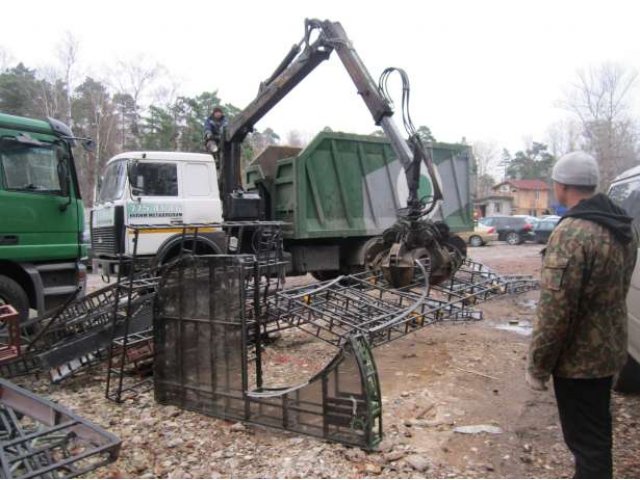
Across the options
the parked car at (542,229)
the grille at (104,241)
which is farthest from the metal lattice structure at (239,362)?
the parked car at (542,229)

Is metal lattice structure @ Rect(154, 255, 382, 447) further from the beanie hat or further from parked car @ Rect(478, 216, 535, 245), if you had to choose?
parked car @ Rect(478, 216, 535, 245)

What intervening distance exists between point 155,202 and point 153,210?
13 cm

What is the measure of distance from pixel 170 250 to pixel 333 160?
351 cm

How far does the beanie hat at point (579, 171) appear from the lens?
244 cm

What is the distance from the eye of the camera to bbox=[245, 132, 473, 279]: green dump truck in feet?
31.2

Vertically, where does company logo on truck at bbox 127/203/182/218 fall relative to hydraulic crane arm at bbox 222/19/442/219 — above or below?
below

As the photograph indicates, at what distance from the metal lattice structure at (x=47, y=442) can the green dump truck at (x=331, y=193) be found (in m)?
6.32

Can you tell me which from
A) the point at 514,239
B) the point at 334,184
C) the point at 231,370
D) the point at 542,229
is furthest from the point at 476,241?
the point at 231,370

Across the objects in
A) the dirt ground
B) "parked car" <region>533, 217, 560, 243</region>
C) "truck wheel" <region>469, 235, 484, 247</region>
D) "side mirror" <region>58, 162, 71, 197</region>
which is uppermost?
"side mirror" <region>58, 162, 71, 197</region>

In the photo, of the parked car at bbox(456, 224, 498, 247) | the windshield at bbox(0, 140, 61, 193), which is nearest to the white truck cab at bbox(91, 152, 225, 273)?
the windshield at bbox(0, 140, 61, 193)

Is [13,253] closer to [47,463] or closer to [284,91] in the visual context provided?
[47,463]

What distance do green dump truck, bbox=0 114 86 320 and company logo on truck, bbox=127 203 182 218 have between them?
55.9 inches

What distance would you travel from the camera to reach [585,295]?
234 cm

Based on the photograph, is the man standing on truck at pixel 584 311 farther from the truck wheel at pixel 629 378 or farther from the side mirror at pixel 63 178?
the side mirror at pixel 63 178
